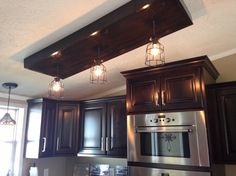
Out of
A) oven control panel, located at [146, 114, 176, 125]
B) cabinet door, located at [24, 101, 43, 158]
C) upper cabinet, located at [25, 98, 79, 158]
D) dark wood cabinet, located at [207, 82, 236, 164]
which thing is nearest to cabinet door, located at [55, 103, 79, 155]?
upper cabinet, located at [25, 98, 79, 158]

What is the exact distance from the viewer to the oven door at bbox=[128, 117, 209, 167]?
2.10m

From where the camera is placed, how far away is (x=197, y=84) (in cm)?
225

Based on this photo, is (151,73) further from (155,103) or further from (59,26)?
(59,26)

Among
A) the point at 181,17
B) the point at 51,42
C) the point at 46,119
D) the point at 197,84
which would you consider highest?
the point at 181,17

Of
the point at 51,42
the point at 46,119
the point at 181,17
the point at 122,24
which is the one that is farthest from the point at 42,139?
the point at 181,17

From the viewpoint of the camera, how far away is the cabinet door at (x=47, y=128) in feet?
10.1

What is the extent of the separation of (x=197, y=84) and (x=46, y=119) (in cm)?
A: 206

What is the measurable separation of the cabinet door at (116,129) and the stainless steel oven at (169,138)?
442 millimetres

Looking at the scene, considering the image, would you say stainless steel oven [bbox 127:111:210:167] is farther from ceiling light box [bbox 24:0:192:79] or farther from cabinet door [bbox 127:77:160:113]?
ceiling light box [bbox 24:0:192:79]

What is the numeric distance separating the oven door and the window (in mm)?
1695

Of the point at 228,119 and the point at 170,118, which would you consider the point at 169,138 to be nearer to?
the point at 170,118

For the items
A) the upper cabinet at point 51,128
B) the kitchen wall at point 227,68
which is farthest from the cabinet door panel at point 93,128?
the kitchen wall at point 227,68

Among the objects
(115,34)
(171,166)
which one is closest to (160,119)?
(171,166)

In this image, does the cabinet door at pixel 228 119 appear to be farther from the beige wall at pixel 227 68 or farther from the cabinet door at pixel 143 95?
the cabinet door at pixel 143 95
